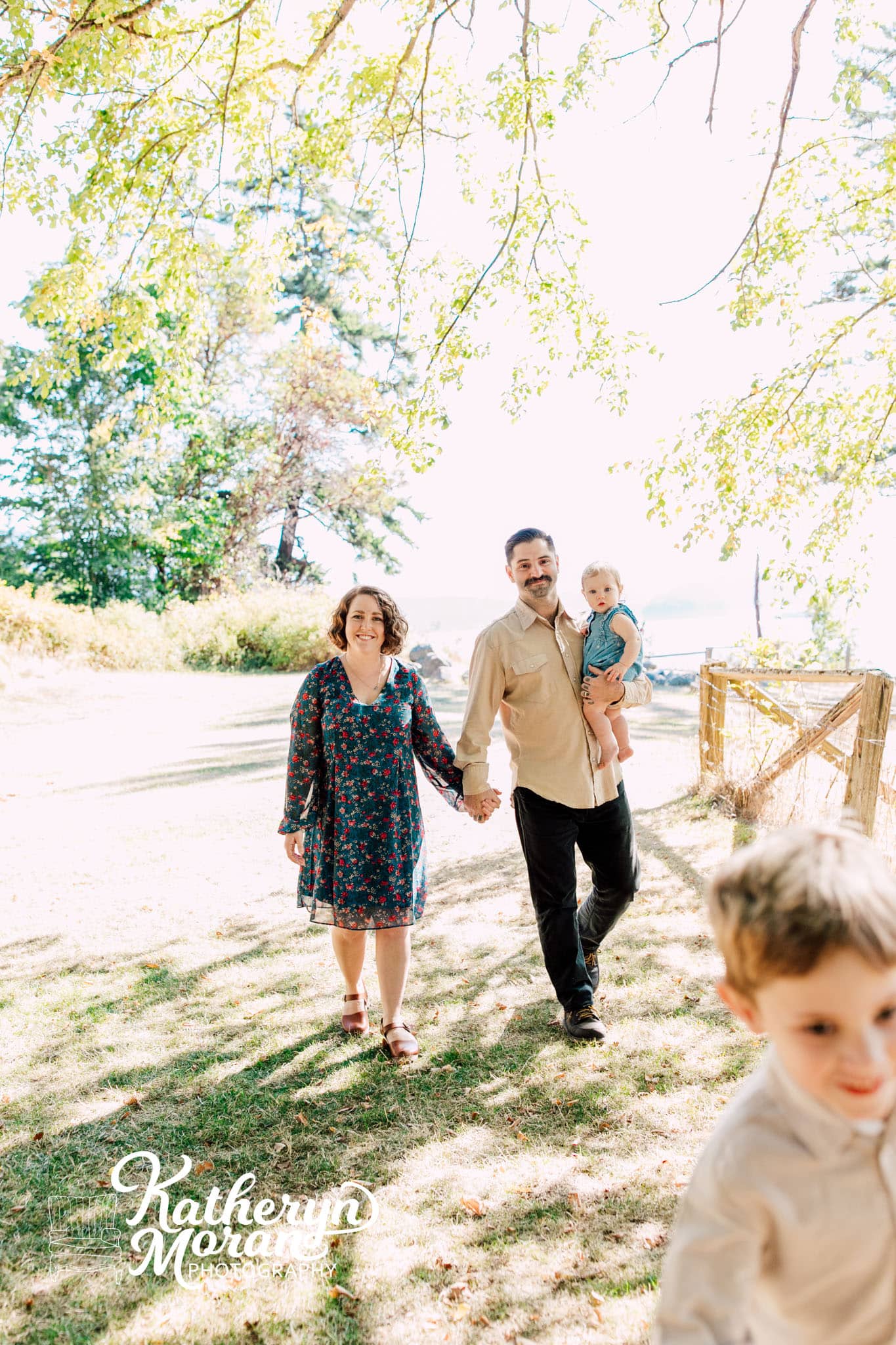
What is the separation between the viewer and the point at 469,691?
3975 millimetres

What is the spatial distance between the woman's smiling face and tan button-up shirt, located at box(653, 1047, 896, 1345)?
110 inches

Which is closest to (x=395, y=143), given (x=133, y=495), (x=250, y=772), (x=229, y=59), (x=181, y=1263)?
(x=229, y=59)

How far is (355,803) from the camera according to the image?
3.73m

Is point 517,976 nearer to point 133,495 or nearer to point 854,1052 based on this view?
point 854,1052

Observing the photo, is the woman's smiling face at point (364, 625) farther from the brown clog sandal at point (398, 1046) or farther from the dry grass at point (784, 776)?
the dry grass at point (784, 776)

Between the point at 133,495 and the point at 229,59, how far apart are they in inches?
658

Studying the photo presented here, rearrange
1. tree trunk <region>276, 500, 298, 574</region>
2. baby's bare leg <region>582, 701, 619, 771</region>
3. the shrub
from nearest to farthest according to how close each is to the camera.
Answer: baby's bare leg <region>582, 701, 619, 771</region>
the shrub
tree trunk <region>276, 500, 298, 574</region>

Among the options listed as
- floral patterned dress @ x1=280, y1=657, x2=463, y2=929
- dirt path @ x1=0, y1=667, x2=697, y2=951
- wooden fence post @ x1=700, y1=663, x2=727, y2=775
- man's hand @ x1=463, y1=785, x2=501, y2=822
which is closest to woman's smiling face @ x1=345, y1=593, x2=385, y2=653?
floral patterned dress @ x1=280, y1=657, x2=463, y2=929

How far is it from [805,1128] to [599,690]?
2.78m

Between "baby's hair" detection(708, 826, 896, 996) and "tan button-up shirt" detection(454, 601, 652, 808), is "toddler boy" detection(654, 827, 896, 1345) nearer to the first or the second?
"baby's hair" detection(708, 826, 896, 996)

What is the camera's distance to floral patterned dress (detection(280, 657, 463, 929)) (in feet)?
12.2

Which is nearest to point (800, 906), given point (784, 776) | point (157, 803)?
point (784, 776)

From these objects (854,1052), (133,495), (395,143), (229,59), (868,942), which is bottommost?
(854,1052)

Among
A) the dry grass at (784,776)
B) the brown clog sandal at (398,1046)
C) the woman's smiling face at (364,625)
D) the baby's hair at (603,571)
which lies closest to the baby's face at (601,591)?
the baby's hair at (603,571)
